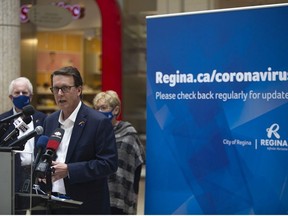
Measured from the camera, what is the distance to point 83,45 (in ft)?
43.3

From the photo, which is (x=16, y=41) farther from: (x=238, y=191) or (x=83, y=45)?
(x=83, y=45)

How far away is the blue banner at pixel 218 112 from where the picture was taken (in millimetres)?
3051

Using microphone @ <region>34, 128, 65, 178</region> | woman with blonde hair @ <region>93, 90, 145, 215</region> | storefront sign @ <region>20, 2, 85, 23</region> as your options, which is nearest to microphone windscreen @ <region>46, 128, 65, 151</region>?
microphone @ <region>34, 128, 65, 178</region>

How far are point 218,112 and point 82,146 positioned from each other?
0.83 m

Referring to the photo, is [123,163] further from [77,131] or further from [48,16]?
[48,16]

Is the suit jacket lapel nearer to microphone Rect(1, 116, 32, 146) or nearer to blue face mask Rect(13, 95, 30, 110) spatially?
microphone Rect(1, 116, 32, 146)

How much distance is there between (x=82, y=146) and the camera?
3.37 m

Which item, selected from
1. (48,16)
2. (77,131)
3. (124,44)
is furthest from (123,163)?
(124,44)

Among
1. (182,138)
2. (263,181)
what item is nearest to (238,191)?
(263,181)

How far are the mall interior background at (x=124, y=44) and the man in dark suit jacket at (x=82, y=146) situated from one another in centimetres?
346

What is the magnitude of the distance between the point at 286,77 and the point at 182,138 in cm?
74

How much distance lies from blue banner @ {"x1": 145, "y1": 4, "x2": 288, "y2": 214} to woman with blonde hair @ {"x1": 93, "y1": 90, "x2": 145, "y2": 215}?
2.80 feet

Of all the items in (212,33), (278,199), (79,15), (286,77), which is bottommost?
(278,199)

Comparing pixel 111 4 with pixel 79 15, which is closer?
pixel 111 4
